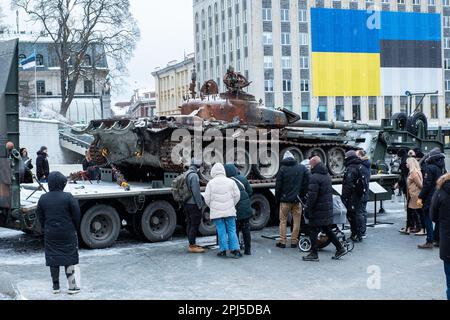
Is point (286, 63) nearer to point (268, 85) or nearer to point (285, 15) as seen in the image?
point (268, 85)

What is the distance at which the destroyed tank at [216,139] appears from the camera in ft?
45.6

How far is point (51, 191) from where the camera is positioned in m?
8.40

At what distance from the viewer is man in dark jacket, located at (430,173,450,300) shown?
6.98m

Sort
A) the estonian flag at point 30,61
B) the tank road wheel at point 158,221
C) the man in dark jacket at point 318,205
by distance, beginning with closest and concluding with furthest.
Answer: the man in dark jacket at point 318,205, the tank road wheel at point 158,221, the estonian flag at point 30,61

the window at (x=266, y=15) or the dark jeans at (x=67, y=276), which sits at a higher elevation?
the window at (x=266, y=15)

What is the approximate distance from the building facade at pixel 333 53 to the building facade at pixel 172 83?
813 cm

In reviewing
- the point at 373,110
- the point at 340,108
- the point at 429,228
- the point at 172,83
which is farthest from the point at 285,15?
the point at 429,228

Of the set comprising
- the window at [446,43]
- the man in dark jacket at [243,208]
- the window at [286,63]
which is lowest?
the man in dark jacket at [243,208]

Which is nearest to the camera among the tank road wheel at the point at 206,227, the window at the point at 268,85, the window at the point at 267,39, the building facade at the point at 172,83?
the tank road wheel at the point at 206,227

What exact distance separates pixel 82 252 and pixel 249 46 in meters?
53.6

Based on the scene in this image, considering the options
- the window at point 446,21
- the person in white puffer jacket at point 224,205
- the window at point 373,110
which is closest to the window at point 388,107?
the window at point 373,110

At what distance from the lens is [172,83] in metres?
88.1

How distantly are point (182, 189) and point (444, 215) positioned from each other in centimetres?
558

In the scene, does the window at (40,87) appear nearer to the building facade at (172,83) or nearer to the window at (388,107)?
the building facade at (172,83)
